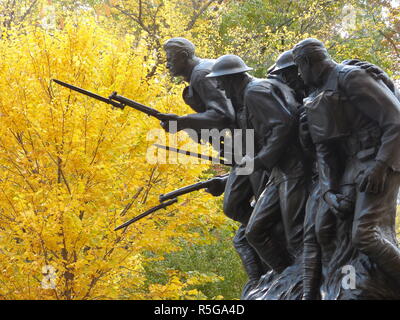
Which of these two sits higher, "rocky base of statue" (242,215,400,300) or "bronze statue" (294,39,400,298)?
"bronze statue" (294,39,400,298)

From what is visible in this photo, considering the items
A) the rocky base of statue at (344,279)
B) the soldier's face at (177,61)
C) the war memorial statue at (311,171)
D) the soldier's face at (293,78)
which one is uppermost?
the soldier's face at (177,61)

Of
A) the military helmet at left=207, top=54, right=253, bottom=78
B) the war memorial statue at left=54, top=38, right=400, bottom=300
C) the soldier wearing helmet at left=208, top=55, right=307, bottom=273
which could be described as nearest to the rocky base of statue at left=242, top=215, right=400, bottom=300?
the war memorial statue at left=54, top=38, right=400, bottom=300

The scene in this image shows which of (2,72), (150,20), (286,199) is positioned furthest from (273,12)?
(286,199)

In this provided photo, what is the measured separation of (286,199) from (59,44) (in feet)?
22.4

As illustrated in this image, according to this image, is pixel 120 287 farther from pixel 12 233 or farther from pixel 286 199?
pixel 286 199

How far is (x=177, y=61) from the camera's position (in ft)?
24.2

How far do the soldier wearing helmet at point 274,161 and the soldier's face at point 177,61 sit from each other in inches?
31.0

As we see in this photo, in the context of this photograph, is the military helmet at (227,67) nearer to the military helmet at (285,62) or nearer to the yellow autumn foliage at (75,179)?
the military helmet at (285,62)

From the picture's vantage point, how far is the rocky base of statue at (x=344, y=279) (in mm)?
5246

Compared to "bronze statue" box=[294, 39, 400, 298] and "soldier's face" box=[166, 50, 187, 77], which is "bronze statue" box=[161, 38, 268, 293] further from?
"bronze statue" box=[294, 39, 400, 298]

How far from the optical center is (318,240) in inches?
225

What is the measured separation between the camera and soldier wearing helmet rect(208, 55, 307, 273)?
245 inches

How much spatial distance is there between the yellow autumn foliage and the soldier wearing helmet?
3.84 m

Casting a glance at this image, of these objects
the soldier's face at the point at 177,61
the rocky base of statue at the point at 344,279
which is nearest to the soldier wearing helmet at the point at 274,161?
the rocky base of statue at the point at 344,279
